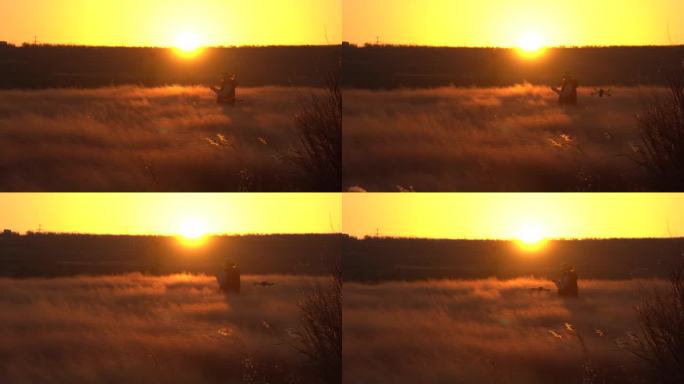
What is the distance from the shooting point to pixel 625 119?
4168mm

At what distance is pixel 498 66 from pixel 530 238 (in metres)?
0.66

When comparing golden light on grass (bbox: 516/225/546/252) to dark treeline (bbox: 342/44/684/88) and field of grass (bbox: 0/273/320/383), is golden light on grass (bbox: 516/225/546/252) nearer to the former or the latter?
dark treeline (bbox: 342/44/684/88)

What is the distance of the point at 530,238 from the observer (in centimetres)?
416

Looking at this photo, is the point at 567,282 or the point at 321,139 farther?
the point at 321,139

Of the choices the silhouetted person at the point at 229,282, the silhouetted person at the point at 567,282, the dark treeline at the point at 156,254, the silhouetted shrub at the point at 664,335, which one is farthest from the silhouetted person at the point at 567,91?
the silhouetted person at the point at 229,282

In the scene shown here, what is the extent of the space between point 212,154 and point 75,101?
57 centimetres

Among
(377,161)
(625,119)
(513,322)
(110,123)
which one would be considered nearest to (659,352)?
(513,322)

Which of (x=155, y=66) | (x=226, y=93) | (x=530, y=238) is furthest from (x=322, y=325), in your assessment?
(x=155, y=66)

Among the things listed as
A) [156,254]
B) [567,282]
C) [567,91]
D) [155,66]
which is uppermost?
[155,66]

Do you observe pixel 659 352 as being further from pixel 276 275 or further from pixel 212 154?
pixel 212 154

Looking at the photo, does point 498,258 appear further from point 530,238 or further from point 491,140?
point 491,140

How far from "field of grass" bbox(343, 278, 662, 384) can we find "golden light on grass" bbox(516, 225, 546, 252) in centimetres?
12

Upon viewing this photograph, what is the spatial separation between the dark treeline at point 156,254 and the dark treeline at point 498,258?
0.46 feet

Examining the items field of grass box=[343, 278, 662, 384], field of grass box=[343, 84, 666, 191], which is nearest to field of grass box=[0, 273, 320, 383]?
field of grass box=[343, 278, 662, 384]
